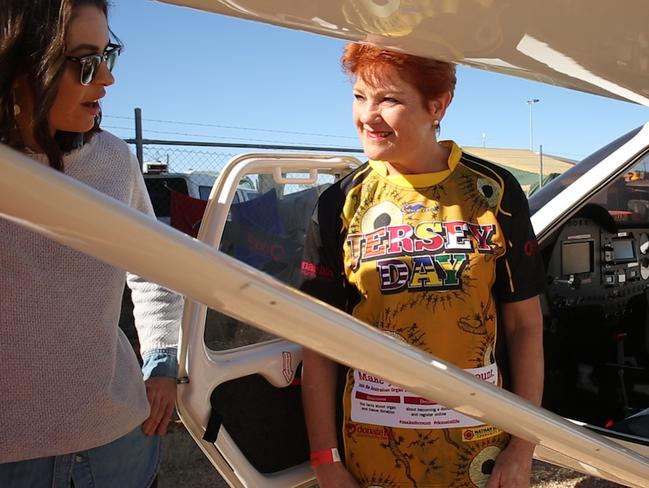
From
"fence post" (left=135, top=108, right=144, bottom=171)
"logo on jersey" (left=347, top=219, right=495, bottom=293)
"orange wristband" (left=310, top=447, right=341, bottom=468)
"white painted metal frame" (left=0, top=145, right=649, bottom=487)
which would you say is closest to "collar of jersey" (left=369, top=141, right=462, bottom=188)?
"logo on jersey" (left=347, top=219, right=495, bottom=293)

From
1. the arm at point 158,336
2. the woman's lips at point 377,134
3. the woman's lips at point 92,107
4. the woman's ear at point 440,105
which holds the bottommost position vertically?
the arm at point 158,336

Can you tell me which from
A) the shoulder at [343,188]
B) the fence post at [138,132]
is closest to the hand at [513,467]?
the shoulder at [343,188]

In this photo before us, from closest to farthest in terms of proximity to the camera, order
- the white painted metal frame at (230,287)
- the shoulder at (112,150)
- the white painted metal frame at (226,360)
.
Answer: the white painted metal frame at (230,287) < the shoulder at (112,150) < the white painted metal frame at (226,360)

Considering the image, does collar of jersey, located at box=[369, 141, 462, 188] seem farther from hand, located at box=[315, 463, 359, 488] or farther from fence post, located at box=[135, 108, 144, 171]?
fence post, located at box=[135, 108, 144, 171]

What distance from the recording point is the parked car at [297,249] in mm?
875

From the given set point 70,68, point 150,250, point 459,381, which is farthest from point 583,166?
point 150,250

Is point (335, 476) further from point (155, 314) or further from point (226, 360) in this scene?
point (155, 314)

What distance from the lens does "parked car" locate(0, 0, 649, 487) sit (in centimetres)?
88

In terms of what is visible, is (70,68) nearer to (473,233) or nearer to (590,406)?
(473,233)

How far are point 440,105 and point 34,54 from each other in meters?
0.87

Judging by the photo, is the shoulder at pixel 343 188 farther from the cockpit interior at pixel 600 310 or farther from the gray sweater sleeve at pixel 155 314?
Result: the cockpit interior at pixel 600 310

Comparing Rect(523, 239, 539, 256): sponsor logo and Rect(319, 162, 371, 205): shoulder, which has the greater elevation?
Rect(319, 162, 371, 205): shoulder

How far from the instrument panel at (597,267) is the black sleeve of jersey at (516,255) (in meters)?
1.92

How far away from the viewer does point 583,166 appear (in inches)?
122
